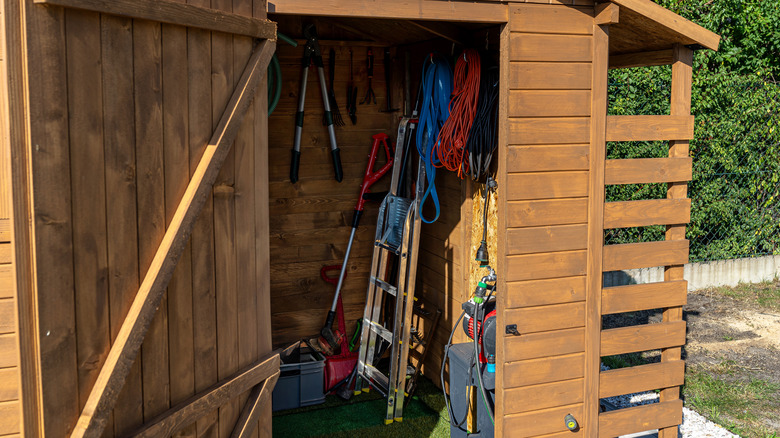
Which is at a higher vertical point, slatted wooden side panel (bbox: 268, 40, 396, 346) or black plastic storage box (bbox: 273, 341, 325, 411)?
slatted wooden side panel (bbox: 268, 40, 396, 346)

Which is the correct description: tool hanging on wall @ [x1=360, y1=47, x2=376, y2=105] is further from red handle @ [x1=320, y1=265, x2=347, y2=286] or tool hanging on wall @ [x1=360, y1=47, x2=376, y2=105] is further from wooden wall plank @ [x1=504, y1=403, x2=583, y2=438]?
wooden wall plank @ [x1=504, y1=403, x2=583, y2=438]

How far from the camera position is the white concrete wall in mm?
7113

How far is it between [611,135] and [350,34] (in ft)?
7.46

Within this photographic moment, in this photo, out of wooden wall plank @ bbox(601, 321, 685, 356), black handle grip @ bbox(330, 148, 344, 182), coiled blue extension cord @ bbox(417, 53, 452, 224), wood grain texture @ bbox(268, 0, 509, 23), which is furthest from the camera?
black handle grip @ bbox(330, 148, 344, 182)

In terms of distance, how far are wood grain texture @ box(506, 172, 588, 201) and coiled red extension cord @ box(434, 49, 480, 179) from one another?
0.81m

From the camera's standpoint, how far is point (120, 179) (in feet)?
7.54

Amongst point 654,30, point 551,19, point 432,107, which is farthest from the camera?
point 432,107

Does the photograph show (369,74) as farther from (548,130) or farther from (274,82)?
(548,130)

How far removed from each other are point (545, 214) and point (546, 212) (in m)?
0.01

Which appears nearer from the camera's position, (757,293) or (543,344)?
(543,344)

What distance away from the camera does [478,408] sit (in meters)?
4.05

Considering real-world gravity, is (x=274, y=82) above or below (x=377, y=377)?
above

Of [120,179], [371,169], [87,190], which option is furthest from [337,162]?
[87,190]

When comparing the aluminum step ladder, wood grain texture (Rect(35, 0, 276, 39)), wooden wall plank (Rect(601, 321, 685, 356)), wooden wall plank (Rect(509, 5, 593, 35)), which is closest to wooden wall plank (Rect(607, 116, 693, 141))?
wooden wall plank (Rect(509, 5, 593, 35))
